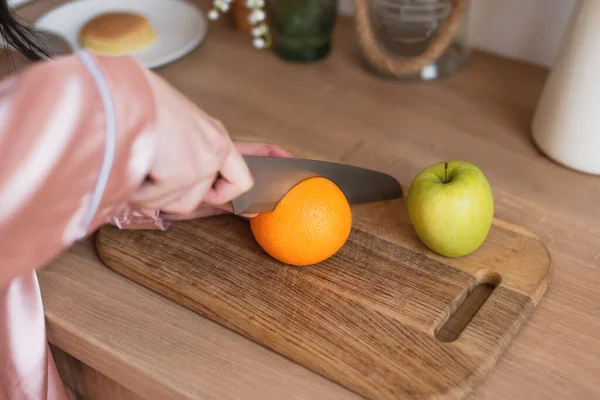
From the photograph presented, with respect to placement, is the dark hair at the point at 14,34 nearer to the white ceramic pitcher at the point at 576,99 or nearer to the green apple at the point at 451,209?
the green apple at the point at 451,209

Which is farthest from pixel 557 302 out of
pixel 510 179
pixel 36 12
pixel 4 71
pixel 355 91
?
pixel 36 12

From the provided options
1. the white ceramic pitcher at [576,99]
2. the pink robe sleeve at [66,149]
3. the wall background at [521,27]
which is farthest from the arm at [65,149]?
the wall background at [521,27]

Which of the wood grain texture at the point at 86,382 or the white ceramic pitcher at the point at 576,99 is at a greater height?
the white ceramic pitcher at the point at 576,99

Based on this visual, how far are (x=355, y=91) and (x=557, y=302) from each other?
0.47 metres

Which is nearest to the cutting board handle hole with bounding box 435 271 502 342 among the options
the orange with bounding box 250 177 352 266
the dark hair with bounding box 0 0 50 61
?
the orange with bounding box 250 177 352 266

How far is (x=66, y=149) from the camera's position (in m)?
0.48

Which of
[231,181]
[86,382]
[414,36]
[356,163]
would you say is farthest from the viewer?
[414,36]

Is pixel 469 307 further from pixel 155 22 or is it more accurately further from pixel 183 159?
pixel 155 22

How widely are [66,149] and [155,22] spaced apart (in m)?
0.74

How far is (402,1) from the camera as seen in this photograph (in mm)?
975

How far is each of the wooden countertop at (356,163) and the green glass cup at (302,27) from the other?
0.02 metres

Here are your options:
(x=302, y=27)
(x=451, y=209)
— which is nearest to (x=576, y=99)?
(x=451, y=209)

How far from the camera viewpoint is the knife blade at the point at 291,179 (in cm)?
67

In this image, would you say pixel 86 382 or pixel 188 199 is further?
pixel 86 382
